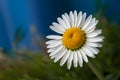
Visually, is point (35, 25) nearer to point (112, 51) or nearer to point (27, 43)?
point (27, 43)

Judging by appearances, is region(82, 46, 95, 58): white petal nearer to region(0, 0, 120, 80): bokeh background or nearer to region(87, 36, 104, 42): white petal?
region(87, 36, 104, 42): white petal

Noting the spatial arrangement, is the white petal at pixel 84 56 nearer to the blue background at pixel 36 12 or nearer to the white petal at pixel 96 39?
the white petal at pixel 96 39

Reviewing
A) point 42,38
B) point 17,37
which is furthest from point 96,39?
point 42,38

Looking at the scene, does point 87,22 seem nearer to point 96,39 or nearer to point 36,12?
point 96,39

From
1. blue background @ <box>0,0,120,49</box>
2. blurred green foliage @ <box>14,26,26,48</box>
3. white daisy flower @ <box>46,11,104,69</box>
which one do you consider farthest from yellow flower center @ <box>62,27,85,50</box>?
blue background @ <box>0,0,120,49</box>

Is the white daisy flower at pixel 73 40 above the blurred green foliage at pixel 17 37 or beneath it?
beneath

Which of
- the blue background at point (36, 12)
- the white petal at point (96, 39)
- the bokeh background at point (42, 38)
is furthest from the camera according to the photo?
the blue background at point (36, 12)

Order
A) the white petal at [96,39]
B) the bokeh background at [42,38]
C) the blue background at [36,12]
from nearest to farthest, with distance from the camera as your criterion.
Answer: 1. the white petal at [96,39]
2. the bokeh background at [42,38]
3. the blue background at [36,12]

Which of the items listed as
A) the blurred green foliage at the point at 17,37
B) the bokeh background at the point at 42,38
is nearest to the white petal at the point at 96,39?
the bokeh background at the point at 42,38
